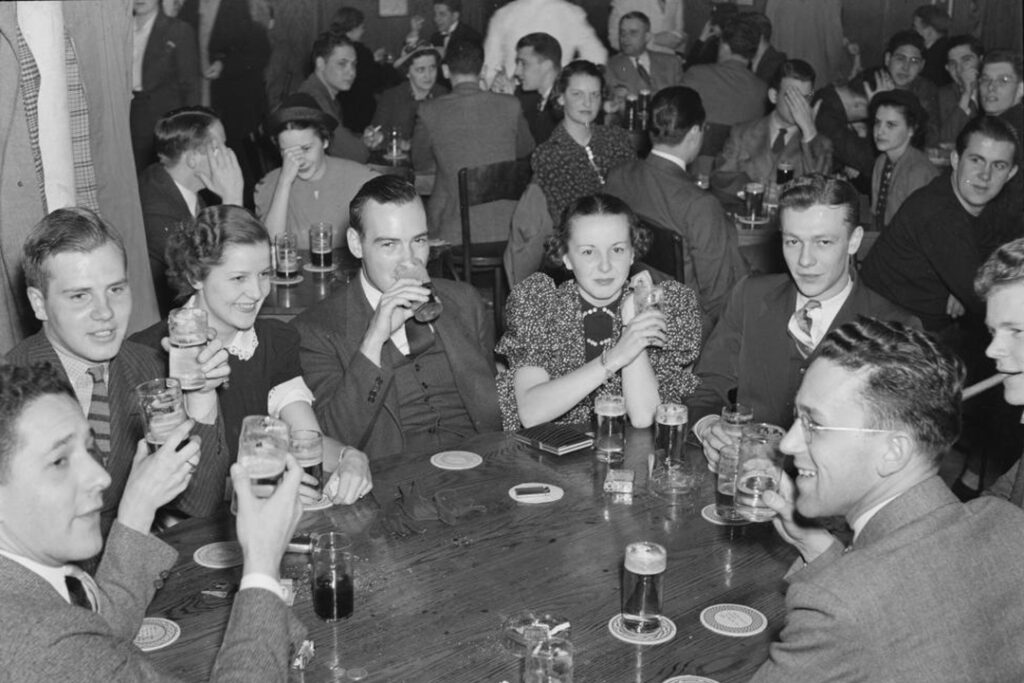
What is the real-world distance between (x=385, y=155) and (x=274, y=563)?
17.6ft

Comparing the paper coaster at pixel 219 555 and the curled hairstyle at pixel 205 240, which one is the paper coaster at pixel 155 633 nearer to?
the paper coaster at pixel 219 555

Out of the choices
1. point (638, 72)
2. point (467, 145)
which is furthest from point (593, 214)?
point (638, 72)

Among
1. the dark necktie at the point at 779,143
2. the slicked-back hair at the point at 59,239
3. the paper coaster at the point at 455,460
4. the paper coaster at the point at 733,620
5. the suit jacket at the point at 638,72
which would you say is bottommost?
the paper coaster at the point at 733,620

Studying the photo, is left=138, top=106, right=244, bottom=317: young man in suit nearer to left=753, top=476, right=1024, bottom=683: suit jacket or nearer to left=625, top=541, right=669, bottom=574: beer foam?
left=625, top=541, right=669, bottom=574: beer foam

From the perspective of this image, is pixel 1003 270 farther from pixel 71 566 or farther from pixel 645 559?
pixel 71 566

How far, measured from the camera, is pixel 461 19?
916cm

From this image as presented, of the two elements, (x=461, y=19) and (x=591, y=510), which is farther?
(x=461, y=19)

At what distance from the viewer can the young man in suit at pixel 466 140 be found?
593 centimetres

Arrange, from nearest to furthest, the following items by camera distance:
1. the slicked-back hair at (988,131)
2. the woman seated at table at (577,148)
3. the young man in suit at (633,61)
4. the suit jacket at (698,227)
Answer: the slicked-back hair at (988,131) → the suit jacket at (698,227) → the woman seated at table at (577,148) → the young man in suit at (633,61)

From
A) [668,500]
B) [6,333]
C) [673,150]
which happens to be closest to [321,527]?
[668,500]

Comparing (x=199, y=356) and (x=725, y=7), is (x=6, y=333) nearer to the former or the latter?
(x=199, y=356)

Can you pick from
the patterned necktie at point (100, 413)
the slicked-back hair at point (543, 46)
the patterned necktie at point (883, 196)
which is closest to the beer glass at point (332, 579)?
the patterned necktie at point (100, 413)

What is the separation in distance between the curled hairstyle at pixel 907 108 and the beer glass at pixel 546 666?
4.80 metres

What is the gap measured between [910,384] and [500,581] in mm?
912
